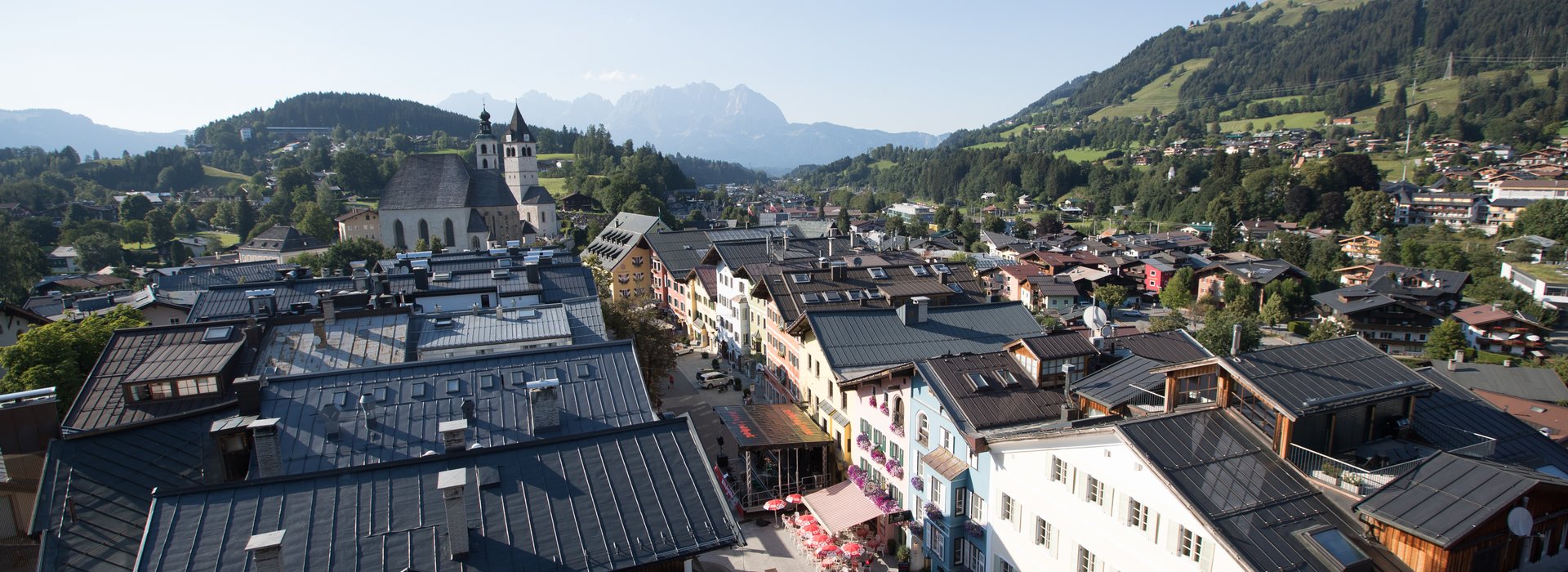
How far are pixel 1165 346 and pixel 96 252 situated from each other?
112 m

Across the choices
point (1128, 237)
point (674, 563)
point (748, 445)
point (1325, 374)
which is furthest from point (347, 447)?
point (1128, 237)

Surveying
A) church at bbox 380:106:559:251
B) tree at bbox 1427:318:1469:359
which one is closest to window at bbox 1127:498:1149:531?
tree at bbox 1427:318:1469:359

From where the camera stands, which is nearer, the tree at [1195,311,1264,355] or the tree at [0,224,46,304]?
the tree at [1195,311,1264,355]

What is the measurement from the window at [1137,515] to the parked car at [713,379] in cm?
2982

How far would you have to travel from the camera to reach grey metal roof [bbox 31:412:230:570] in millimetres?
14000

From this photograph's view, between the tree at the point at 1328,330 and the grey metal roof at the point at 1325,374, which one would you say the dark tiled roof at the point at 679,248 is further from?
the grey metal roof at the point at 1325,374

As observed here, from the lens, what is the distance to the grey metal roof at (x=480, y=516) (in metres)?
12.6

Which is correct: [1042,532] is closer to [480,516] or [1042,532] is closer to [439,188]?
[480,516]

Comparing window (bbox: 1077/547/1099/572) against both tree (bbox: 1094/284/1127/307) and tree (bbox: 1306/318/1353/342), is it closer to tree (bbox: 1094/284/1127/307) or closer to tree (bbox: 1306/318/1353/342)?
tree (bbox: 1306/318/1353/342)

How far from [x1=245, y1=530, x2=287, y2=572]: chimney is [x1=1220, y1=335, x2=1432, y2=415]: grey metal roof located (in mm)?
16878

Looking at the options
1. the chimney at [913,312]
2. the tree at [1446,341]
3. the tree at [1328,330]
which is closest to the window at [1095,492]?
→ the chimney at [913,312]

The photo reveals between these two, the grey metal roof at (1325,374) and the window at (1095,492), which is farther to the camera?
the window at (1095,492)

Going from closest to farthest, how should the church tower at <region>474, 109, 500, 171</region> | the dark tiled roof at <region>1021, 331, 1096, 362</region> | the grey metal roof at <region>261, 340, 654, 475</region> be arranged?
the grey metal roof at <region>261, 340, 654, 475</region> → the dark tiled roof at <region>1021, 331, 1096, 362</region> → the church tower at <region>474, 109, 500, 171</region>

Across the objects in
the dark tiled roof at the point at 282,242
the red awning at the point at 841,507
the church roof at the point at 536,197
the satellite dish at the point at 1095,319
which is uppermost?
the church roof at the point at 536,197
